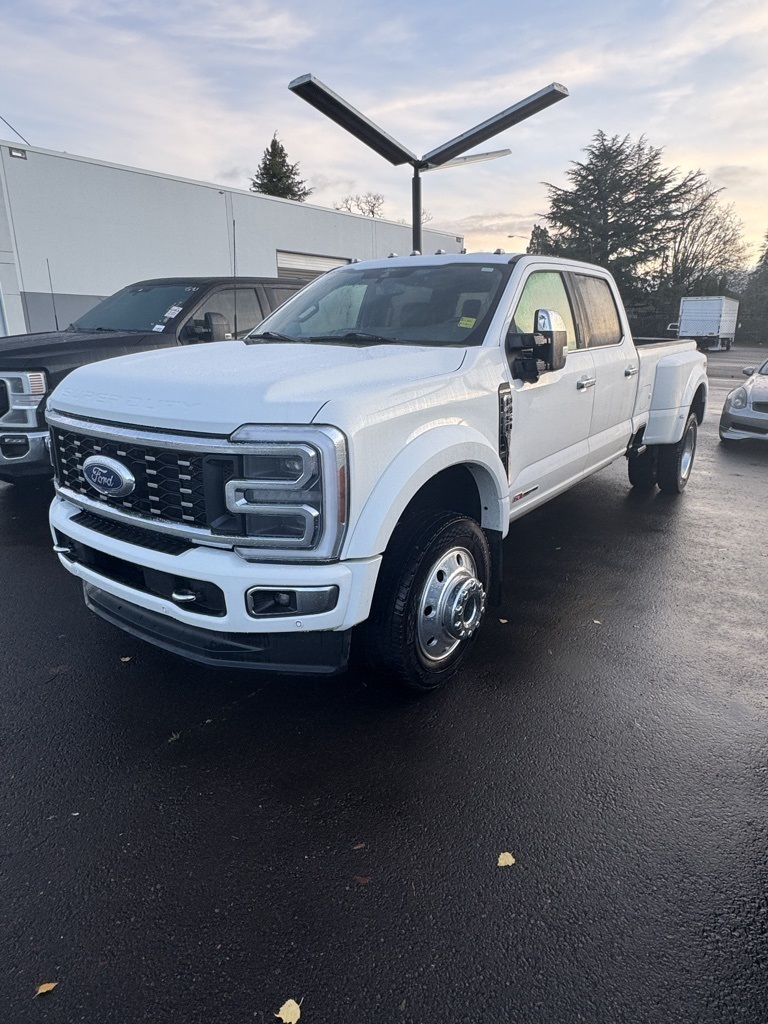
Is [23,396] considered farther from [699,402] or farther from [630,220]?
[630,220]

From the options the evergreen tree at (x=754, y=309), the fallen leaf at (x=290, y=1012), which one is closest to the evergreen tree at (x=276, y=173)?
A: the evergreen tree at (x=754, y=309)

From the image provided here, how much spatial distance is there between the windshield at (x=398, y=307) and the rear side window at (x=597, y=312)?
41.4 inches

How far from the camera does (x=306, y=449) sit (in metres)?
2.30

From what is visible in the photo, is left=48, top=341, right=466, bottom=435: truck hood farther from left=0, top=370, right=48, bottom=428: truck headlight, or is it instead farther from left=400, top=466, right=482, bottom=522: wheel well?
left=0, top=370, right=48, bottom=428: truck headlight

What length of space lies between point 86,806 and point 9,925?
50cm

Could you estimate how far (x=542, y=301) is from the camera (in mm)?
4066

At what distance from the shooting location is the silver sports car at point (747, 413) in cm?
906

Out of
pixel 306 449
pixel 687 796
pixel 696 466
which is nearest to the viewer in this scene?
pixel 306 449

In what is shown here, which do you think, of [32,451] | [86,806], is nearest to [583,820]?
[86,806]

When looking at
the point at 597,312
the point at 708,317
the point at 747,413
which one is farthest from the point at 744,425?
the point at 708,317

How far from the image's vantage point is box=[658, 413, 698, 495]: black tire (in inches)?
248

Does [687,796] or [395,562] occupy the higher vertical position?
[395,562]

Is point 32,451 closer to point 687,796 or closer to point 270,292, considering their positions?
point 270,292

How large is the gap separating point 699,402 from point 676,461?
80cm
